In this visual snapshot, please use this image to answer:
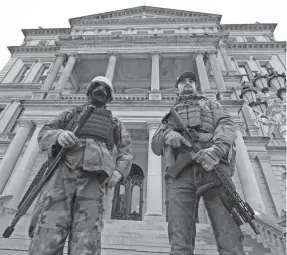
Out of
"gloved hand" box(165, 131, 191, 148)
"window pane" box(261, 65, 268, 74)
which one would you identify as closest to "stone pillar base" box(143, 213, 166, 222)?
"gloved hand" box(165, 131, 191, 148)

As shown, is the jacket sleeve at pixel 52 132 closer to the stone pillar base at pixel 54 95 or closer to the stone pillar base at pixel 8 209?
the stone pillar base at pixel 8 209

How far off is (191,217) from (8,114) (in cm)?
1940

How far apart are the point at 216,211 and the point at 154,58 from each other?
569 inches

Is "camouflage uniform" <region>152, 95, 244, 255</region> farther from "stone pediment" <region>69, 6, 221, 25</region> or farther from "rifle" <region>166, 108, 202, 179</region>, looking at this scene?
"stone pediment" <region>69, 6, 221, 25</region>

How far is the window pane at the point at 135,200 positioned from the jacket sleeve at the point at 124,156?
1050 cm

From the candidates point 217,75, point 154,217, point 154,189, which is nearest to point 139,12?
point 217,75

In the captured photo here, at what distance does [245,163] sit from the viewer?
10102 mm

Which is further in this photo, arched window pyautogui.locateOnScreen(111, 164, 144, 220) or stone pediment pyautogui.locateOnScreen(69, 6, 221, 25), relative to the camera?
stone pediment pyautogui.locateOnScreen(69, 6, 221, 25)

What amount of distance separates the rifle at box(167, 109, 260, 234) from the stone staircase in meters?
3.08

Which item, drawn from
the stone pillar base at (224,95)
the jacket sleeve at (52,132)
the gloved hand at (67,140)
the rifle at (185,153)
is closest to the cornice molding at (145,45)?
the stone pillar base at (224,95)

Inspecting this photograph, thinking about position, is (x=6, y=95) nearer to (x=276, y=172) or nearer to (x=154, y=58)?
(x=154, y=58)

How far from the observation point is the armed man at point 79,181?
2.29m

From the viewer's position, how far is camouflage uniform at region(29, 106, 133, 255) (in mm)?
2264

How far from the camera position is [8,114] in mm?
17938
